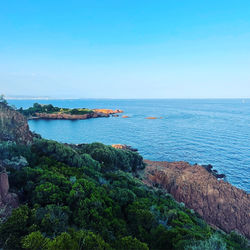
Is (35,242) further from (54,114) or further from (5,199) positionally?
(54,114)

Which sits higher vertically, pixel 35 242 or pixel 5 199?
pixel 35 242

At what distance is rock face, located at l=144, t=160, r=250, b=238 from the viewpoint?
1653 cm

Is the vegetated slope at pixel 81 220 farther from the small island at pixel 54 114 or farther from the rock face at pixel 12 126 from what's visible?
the small island at pixel 54 114

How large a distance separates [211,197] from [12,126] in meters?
22.5

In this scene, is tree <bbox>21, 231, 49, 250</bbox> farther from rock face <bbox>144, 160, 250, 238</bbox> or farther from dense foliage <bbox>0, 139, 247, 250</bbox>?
rock face <bbox>144, 160, 250, 238</bbox>

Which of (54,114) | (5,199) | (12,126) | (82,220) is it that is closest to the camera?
(82,220)

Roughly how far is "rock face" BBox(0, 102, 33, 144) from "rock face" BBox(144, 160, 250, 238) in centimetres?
1621

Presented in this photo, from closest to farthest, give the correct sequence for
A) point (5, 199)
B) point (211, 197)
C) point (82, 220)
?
1. point (82, 220)
2. point (5, 199)
3. point (211, 197)

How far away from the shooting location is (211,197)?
18891mm

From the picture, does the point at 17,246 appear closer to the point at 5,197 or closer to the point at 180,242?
the point at 5,197

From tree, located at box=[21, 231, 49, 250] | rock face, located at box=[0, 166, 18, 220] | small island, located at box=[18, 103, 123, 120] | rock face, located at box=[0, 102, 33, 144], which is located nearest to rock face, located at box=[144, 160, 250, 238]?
rock face, located at box=[0, 102, 33, 144]

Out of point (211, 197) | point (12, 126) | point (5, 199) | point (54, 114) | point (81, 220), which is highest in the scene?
point (12, 126)

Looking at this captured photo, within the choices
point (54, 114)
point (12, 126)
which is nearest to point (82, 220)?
point (12, 126)

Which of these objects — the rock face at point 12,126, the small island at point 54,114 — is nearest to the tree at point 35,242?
the rock face at point 12,126
